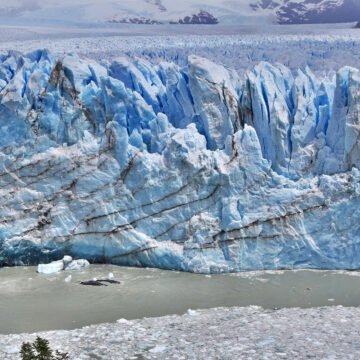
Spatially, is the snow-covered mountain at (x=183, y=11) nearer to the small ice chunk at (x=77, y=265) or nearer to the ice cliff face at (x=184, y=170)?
the ice cliff face at (x=184, y=170)

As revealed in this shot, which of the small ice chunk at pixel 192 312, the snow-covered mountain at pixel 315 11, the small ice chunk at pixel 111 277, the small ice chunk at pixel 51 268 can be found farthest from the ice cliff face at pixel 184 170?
the snow-covered mountain at pixel 315 11

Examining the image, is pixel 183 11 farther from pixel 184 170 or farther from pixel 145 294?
pixel 145 294

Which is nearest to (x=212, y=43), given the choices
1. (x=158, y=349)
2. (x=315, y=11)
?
(x=315, y=11)

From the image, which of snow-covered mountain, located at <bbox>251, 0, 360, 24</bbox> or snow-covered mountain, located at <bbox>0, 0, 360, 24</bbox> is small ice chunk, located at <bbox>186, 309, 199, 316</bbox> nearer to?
snow-covered mountain, located at <bbox>0, 0, 360, 24</bbox>

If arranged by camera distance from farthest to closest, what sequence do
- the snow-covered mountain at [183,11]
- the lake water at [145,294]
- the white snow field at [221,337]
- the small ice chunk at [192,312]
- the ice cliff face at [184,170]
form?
the snow-covered mountain at [183,11] → the ice cliff face at [184,170] → the lake water at [145,294] → the small ice chunk at [192,312] → the white snow field at [221,337]

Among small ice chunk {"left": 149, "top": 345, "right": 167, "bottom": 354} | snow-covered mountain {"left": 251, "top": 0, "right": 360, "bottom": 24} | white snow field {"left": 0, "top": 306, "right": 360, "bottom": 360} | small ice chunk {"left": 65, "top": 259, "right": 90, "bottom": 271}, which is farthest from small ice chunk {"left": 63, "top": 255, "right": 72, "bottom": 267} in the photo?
snow-covered mountain {"left": 251, "top": 0, "right": 360, "bottom": 24}

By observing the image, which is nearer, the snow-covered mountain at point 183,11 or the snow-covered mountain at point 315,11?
the snow-covered mountain at point 315,11
